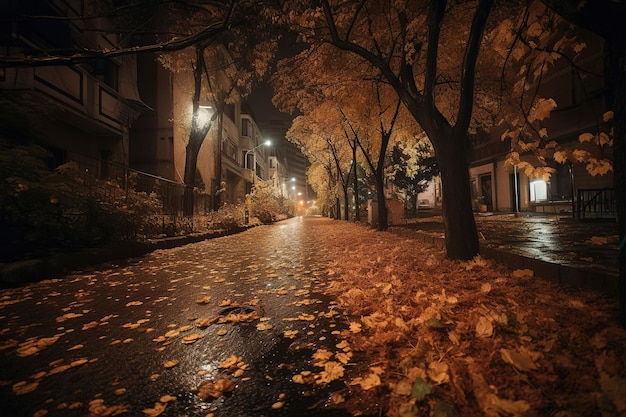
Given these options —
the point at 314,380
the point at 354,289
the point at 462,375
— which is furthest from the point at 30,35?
the point at 462,375

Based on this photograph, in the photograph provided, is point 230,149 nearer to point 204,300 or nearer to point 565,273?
point 204,300

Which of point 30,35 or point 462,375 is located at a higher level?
point 30,35

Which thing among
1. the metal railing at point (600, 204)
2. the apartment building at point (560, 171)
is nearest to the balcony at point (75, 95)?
the apartment building at point (560, 171)

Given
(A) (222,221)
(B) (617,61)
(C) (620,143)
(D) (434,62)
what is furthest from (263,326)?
(A) (222,221)

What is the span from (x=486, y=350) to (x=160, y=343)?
107 inches

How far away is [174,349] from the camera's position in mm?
2699

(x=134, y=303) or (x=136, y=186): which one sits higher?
(x=136, y=186)

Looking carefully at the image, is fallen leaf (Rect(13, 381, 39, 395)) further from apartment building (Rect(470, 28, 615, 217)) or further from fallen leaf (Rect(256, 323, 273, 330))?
apartment building (Rect(470, 28, 615, 217))

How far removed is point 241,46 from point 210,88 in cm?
305

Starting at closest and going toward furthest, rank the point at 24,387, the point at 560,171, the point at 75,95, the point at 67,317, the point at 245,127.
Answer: the point at 24,387 → the point at 67,317 → the point at 75,95 → the point at 560,171 → the point at 245,127

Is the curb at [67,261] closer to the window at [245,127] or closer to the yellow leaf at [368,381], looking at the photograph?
the yellow leaf at [368,381]

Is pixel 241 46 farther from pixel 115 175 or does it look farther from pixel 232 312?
pixel 232 312

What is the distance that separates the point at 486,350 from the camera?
7.45 ft

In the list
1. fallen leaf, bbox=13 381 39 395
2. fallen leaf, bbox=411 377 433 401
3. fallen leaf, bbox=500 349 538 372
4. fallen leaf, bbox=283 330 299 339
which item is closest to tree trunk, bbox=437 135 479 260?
fallen leaf, bbox=500 349 538 372
